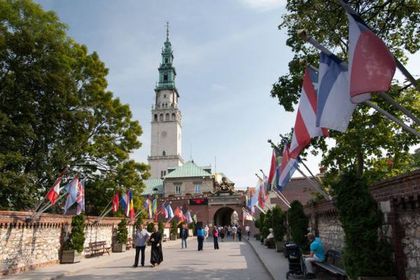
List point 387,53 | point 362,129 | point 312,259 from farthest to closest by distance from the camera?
point 362,129 → point 312,259 → point 387,53

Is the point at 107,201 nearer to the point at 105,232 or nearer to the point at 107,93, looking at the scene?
the point at 105,232

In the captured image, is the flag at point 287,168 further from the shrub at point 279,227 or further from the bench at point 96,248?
the bench at point 96,248

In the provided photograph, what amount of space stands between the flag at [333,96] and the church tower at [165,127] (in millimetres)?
87562

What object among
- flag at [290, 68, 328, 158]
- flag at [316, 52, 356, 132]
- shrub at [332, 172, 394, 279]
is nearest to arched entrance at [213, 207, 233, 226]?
shrub at [332, 172, 394, 279]

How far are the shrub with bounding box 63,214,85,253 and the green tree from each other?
4.25 m

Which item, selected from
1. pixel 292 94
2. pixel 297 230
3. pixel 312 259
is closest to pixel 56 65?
pixel 292 94

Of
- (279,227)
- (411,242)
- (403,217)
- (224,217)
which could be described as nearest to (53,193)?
(403,217)

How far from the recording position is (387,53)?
253 inches

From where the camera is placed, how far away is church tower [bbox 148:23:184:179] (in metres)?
95.5

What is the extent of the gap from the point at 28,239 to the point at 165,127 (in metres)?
A: 81.2

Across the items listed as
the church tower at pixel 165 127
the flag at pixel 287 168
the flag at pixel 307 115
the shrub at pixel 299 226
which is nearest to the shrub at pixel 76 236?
the shrub at pixel 299 226

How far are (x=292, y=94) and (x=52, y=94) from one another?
607 inches

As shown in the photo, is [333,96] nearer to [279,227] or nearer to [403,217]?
[403,217]

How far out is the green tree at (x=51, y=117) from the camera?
77.2 feet
